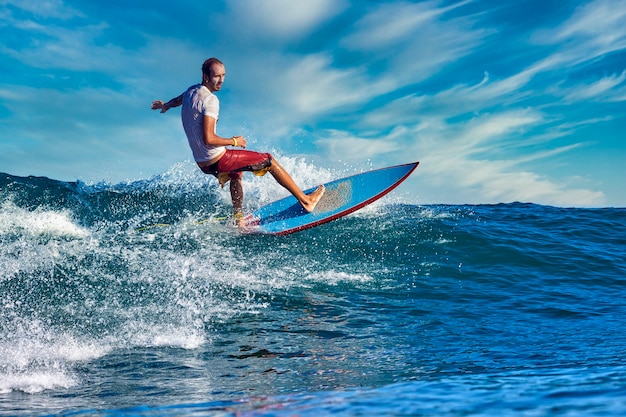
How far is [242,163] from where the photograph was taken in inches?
337

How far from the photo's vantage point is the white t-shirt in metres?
7.86

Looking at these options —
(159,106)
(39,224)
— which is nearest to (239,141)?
→ (159,106)

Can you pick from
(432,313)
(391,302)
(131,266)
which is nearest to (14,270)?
(131,266)

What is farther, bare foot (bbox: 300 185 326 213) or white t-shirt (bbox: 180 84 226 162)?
bare foot (bbox: 300 185 326 213)

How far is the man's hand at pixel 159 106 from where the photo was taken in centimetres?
873

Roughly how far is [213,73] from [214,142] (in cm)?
105

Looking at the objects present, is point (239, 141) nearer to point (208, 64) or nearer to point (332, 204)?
point (208, 64)

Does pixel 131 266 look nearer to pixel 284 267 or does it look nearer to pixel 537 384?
pixel 284 267

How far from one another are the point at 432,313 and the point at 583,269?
499 cm

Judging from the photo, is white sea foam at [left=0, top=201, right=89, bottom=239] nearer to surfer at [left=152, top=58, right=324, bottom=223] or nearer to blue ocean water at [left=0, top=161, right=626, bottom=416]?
blue ocean water at [left=0, top=161, right=626, bottom=416]

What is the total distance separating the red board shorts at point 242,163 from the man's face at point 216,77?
1072 mm

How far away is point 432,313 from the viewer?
6289 millimetres

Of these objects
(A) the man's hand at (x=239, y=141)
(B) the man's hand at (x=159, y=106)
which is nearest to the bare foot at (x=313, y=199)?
(A) the man's hand at (x=239, y=141)

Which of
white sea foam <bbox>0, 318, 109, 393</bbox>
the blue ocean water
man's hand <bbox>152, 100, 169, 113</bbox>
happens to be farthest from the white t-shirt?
white sea foam <bbox>0, 318, 109, 393</bbox>
